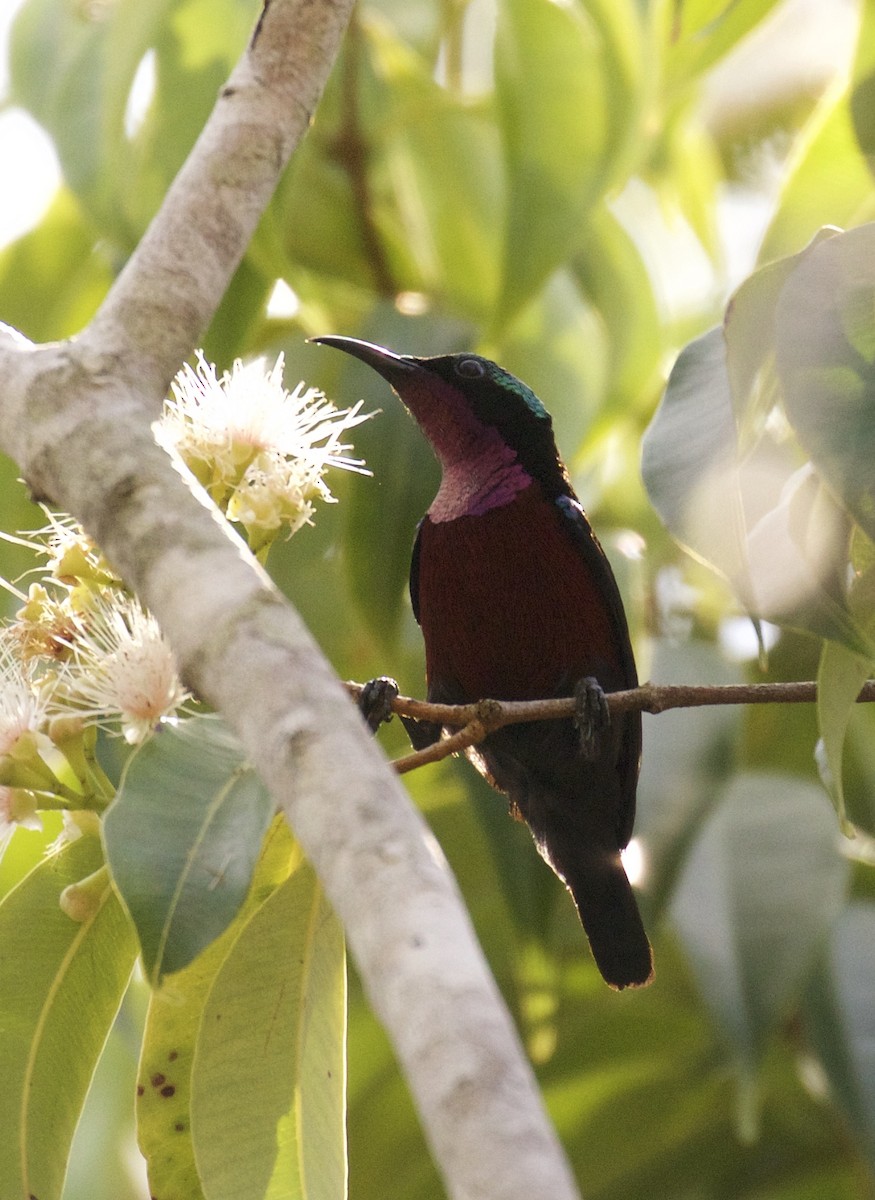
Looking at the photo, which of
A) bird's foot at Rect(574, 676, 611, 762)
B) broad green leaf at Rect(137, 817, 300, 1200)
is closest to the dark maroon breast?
bird's foot at Rect(574, 676, 611, 762)

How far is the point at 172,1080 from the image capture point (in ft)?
6.68

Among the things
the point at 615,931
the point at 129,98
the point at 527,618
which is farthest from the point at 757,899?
the point at 129,98

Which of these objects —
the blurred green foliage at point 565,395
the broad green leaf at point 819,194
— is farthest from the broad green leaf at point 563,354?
the broad green leaf at point 819,194

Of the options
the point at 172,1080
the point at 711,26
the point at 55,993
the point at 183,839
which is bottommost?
the point at 172,1080

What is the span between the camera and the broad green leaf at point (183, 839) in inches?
60.9

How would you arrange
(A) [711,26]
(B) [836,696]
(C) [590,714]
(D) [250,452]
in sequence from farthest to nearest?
(A) [711,26] < (C) [590,714] < (D) [250,452] < (B) [836,696]

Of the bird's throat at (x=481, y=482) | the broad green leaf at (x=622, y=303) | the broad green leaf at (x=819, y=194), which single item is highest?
the broad green leaf at (x=622, y=303)

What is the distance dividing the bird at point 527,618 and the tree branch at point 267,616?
0.95m

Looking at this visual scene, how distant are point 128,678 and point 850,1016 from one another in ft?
7.47

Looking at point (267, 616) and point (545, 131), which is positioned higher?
point (545, 131)

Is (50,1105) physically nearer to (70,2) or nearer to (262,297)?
(262,297)

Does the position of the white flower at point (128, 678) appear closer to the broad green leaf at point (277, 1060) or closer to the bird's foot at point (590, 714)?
the broad green leaf at point (277, 1060)

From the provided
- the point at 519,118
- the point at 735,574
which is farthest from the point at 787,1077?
the point at 735,574

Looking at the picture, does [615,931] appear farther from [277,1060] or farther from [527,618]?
[277,1060]
